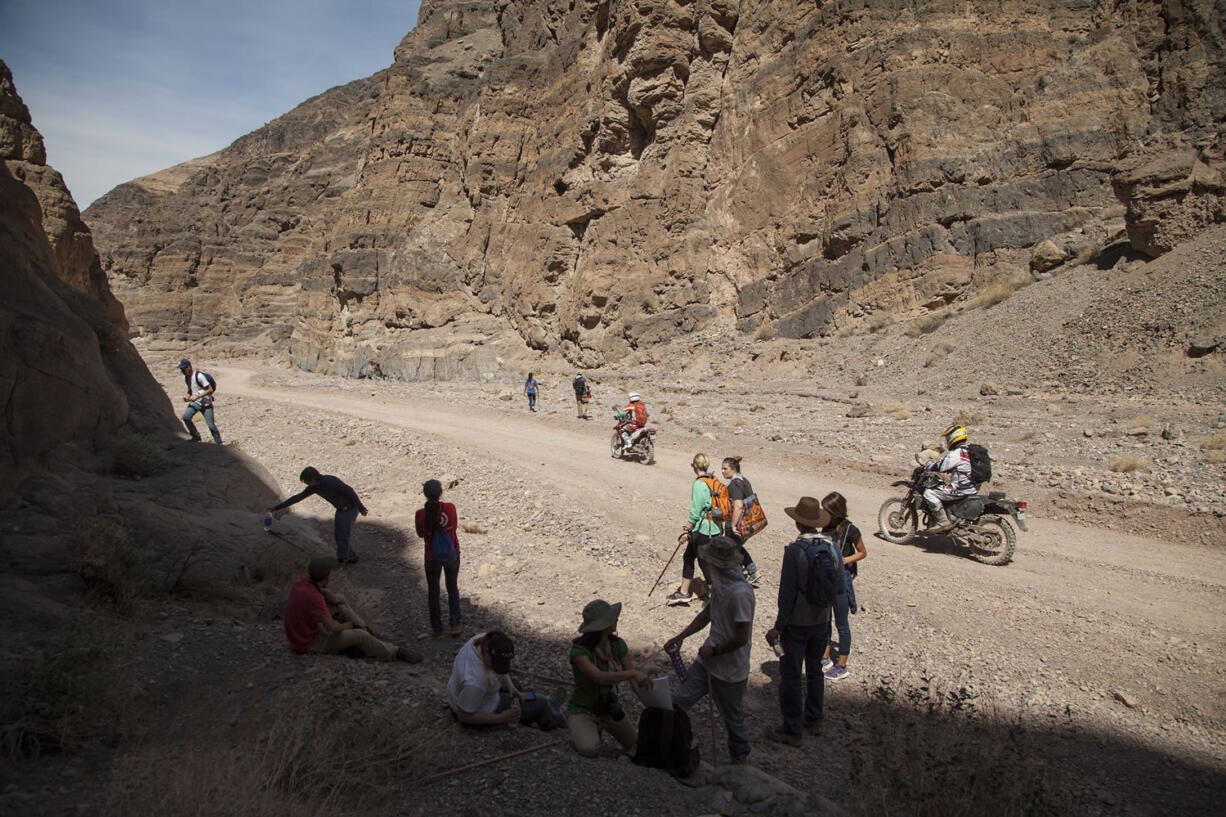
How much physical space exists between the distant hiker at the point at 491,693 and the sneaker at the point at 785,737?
169cm

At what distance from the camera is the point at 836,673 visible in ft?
19.4

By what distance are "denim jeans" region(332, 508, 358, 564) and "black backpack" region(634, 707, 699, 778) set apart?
5489mm

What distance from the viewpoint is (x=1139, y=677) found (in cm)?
557

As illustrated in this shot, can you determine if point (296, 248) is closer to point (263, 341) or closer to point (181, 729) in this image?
point (263, 341)

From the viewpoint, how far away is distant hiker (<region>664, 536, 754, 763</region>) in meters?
4.31

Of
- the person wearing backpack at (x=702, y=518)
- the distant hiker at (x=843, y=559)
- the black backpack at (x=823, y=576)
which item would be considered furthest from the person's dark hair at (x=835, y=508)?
the person wearing backpack at (x=702, y=518)

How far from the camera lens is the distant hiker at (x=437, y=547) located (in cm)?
645

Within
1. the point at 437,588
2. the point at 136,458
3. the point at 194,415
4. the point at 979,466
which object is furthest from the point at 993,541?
the point at 194,415

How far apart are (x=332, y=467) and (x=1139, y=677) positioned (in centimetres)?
1360

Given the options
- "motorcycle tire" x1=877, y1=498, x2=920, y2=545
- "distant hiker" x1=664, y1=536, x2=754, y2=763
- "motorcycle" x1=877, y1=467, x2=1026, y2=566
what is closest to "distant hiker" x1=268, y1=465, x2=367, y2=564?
"distant hiker" x1=664, y1=536, x2=754, y2=763

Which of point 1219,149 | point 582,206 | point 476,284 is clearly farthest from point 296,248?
point 1219,149

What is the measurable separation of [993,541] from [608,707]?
6214 millimetres

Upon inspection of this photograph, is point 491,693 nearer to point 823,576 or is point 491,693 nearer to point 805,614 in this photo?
point 805,614

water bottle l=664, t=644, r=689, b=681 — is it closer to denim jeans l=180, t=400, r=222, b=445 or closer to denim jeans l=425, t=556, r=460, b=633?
denim jeans l=425, t=556, r=460, b=633
